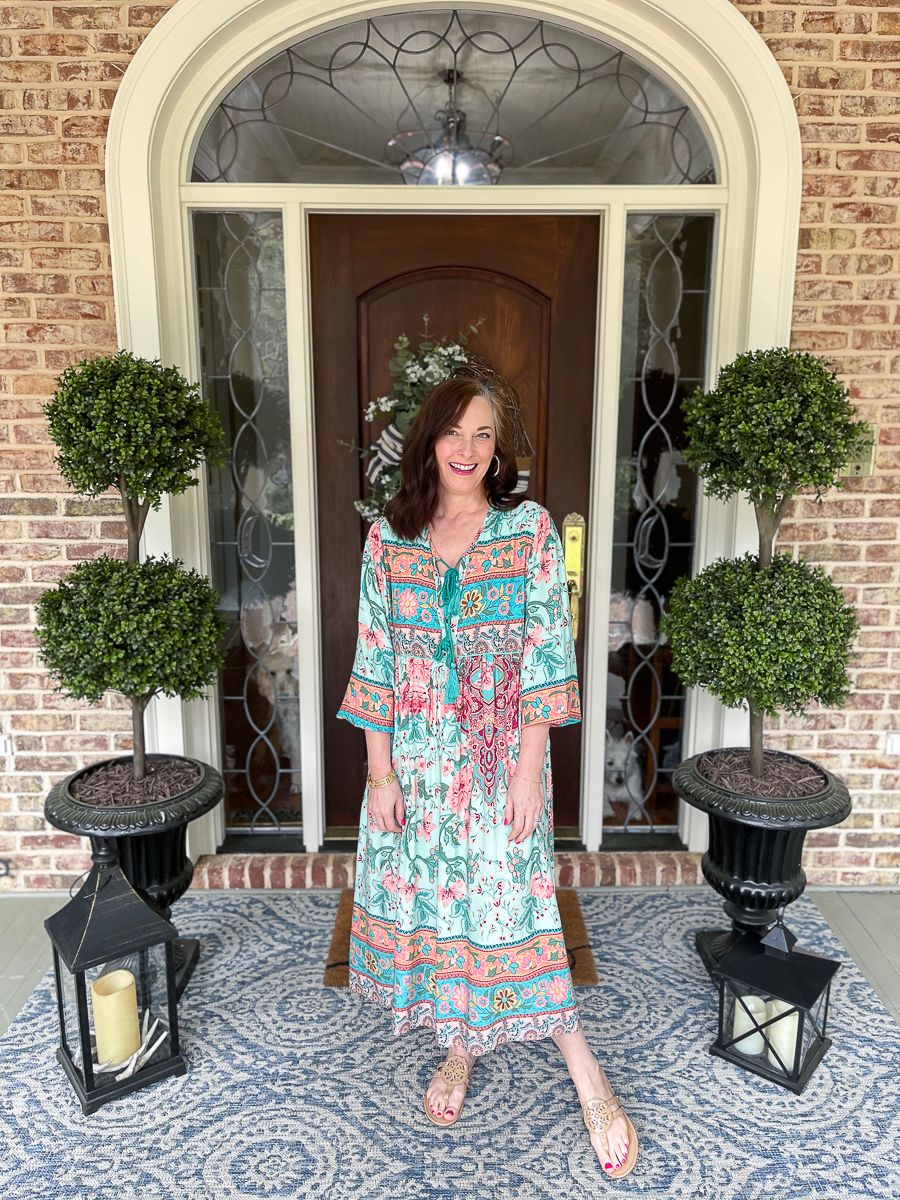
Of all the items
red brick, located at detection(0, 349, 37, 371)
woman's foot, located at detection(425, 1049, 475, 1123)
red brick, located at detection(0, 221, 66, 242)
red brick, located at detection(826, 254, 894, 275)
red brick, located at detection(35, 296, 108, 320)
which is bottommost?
woman's foot, located at detection(425, 1049, 475, 1123)

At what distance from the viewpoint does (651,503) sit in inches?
112

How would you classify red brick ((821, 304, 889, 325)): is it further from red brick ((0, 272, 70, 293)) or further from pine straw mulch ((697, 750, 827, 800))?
red brick ((0, 272, 70, 293))

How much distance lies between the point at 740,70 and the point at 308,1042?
9.65 feet

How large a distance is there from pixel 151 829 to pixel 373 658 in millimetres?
771

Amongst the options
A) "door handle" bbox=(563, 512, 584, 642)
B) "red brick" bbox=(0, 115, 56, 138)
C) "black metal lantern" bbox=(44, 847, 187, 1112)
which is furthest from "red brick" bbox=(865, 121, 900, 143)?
"black metal lantern" bbox=(44, 847, 187, 1112)

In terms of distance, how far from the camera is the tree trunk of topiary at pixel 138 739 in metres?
2.23

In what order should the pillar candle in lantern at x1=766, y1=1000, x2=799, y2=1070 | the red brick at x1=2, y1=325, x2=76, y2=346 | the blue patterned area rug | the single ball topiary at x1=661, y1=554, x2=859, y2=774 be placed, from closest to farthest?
the blue patterned area rug
the pillar candle in lantern at x1=766, y1=1000, x2=799, y2=1070
the single ball topiary at x1=661, y1=554, x2=859, y2=774
the red brick at x1=2, y1=325, x2=76, y2=346

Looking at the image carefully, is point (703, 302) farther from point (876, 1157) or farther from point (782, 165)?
point (876, 1157)

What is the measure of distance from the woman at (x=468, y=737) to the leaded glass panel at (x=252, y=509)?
1090 mm

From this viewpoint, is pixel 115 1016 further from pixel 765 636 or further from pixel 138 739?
pixel 765 636

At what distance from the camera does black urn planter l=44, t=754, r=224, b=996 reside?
210 cm

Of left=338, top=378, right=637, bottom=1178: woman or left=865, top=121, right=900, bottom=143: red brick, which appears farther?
left=865, top=121, right=900, bottom=143: red brick

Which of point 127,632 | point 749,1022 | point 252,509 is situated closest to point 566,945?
point 749,1022

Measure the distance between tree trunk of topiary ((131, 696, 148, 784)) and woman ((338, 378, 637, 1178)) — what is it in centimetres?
68
